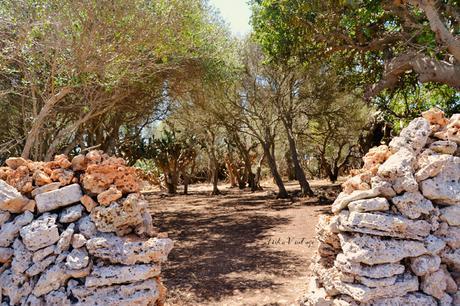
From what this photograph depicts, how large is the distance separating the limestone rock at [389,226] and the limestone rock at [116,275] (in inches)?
80.2

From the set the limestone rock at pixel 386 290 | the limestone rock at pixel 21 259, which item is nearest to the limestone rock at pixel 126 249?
the limestone rock at pixel 21 259

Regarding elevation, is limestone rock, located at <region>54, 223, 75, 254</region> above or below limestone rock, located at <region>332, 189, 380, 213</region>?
below

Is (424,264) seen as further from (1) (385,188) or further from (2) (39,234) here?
(2) (39,234)

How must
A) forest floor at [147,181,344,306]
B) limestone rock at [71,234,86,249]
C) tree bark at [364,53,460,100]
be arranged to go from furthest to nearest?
1. tree bark at [364,53,460,100]
2. forest floor at [147,181,344,306]
3. limestone rock at [71,234,86,249]

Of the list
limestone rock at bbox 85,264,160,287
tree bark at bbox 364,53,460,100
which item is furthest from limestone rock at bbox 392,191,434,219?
tree bark at bbox 364,53,460,100

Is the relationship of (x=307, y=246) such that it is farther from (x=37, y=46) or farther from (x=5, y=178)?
(x=37, y=46)

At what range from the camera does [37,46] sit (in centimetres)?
788

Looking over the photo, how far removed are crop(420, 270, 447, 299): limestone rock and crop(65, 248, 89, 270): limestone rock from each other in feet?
10.2

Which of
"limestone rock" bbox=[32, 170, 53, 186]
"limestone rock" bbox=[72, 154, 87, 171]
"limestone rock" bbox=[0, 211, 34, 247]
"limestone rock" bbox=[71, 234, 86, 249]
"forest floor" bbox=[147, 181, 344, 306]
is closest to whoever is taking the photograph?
"limestone rock" bbox=[71, 234, 86, 249]

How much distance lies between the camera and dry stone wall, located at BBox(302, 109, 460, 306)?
3.69 m

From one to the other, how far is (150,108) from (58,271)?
12.8 m

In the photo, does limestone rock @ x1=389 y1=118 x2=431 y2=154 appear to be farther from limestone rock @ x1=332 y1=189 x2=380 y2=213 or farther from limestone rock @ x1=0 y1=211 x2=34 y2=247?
limestone rock @ x1=0 y1=211 x2=34 y2=247

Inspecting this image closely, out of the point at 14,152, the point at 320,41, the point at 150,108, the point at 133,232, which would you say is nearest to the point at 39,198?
the point at 133,232

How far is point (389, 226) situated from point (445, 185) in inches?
27.8
